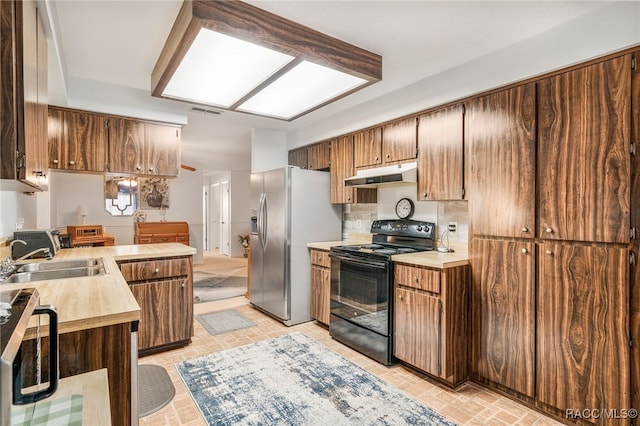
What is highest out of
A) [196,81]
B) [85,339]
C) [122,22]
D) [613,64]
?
[122,22]

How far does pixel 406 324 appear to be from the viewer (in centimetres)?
264

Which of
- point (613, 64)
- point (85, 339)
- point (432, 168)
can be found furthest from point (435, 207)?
point (85, 339)

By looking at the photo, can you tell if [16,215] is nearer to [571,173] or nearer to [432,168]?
[432,168]

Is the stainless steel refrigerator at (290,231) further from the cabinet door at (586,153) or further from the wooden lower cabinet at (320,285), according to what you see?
the cabinet door at (586,153)

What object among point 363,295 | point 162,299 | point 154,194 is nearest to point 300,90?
point 363,295

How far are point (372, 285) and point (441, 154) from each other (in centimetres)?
126

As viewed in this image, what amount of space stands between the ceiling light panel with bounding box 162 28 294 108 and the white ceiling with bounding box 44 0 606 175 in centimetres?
22

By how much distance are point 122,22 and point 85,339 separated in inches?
71.4

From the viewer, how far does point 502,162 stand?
7.62ft

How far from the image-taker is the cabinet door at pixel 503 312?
2184 millimetres

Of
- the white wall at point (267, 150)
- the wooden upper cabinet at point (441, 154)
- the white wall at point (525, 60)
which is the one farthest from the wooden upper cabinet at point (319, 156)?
the wooden upper cabinet at point (441, 154)

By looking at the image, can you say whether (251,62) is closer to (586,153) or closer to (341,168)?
(341,168)

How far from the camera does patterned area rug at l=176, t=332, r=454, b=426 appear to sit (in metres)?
2.05

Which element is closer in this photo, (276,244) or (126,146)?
(126,146)
